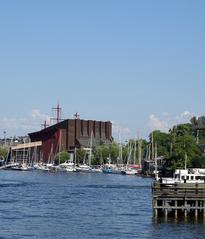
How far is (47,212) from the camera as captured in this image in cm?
8100

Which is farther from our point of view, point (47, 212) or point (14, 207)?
point (14, 207)

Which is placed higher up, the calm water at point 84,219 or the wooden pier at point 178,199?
the wooden pier at point 178,199

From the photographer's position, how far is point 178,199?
230 ft

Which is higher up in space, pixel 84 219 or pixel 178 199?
pixel 178 199

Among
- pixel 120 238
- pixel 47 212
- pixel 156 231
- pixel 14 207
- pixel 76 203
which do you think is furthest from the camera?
pixel 76 203

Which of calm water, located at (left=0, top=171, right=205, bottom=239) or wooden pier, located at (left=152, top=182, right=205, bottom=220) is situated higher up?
wooden pier, located at (left=152, top=182, right=205, bottom=220)

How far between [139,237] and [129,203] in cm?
3625

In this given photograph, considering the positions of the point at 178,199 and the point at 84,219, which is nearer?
the point at 178,199

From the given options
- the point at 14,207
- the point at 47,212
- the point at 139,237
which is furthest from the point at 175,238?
the point at 14,207

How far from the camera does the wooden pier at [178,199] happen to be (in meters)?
69.9

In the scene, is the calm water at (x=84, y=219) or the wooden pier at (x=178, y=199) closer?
the calm water at (x=84, y=219)

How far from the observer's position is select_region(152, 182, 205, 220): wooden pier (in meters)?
69.9

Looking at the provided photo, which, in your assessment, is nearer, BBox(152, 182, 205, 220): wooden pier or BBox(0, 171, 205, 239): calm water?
BBox(0, 171, 205, 239): calm water

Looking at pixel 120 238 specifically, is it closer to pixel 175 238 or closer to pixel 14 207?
pixel 175 238
